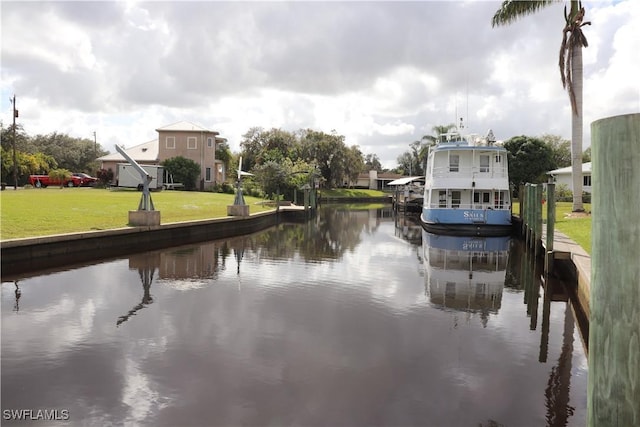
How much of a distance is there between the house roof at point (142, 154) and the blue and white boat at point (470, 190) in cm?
3257

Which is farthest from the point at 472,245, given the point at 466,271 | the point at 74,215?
the point at 74,215

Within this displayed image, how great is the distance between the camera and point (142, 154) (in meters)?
53.6

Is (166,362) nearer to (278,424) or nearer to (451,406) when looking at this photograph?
(278,424)

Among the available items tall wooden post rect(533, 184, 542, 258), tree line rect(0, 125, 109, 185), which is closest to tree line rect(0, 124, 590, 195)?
tree line rect(0, 125, 109, 185)

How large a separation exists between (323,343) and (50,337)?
15.9 feet

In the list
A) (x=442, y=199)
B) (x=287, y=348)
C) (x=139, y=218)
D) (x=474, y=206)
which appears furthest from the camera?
(x=442, y=199)

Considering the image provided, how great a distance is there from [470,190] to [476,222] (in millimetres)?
2626

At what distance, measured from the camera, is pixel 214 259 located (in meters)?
18.7

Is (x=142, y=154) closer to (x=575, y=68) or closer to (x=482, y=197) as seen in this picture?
(x=482, y=197)

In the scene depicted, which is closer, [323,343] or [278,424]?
[278,424]

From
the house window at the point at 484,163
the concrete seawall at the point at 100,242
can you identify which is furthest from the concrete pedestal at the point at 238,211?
the house window at the point at 484,163

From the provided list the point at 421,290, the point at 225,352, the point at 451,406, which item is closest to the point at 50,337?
the point at 225,352

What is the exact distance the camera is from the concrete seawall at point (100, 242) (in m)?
14.3

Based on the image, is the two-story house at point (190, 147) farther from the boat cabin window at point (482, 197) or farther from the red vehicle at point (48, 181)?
the boat cabin window at point (482, 197)
